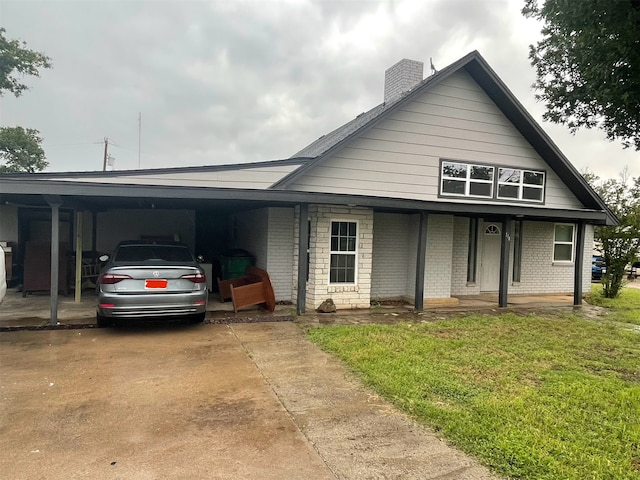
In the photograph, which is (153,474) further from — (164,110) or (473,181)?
(164,110)

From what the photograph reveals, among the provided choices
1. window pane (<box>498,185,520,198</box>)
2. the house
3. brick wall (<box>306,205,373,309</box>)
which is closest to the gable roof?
the house

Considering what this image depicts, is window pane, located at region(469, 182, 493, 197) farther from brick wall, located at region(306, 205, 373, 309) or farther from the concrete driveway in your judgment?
the concrete driveway

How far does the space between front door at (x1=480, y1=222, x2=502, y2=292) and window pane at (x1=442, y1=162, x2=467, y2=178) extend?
2408 mm

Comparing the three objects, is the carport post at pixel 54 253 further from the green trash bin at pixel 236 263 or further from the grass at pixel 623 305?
the grass at pixel 623 305

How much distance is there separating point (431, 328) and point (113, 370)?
5663 mm

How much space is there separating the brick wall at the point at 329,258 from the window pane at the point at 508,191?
4698 millimetres

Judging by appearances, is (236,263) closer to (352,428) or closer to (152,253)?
(152,253)

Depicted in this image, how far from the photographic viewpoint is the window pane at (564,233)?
14211 millimetres

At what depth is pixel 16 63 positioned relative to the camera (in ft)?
70.1

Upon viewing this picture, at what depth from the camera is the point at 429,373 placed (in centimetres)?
520

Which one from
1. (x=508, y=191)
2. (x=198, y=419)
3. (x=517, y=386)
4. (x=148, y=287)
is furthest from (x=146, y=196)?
(x=508, y=191)

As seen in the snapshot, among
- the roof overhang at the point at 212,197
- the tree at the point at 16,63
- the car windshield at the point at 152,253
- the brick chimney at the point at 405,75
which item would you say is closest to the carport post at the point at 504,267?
the roof overhang at the point at 212,197

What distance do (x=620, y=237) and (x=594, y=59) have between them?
1163 centimetres

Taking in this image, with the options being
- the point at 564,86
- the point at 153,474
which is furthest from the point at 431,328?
the point at 153,474
